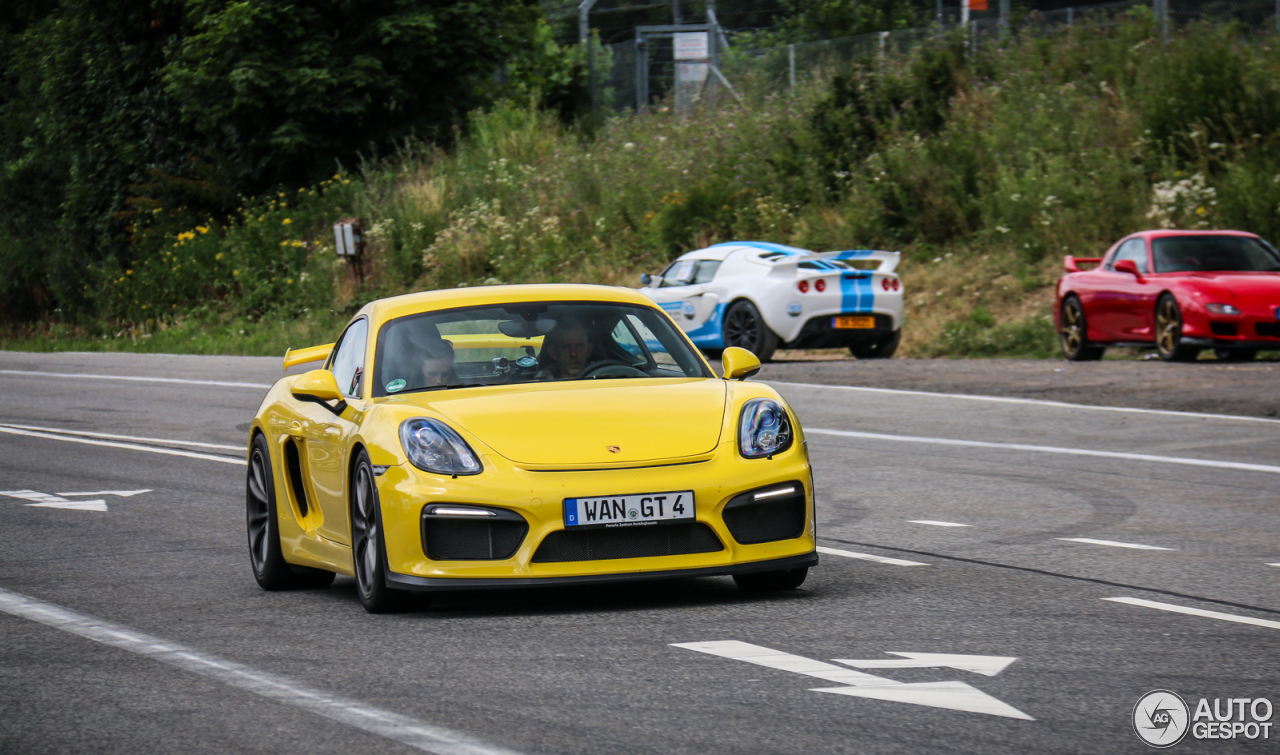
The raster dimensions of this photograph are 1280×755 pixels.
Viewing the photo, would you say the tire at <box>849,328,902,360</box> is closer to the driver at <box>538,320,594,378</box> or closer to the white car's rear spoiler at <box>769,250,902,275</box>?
the white car's rear spoiler at <box>769,250,902,275</box>

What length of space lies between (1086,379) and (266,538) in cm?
1077

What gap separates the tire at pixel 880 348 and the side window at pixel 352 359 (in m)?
13.5

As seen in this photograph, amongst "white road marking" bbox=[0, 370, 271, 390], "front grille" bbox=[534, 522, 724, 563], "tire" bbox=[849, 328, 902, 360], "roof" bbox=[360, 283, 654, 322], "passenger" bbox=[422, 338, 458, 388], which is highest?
"roof" bbox=[360, 283, 654, 322]

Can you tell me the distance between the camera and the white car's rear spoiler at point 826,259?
67.2 feet

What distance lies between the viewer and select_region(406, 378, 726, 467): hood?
6164 millimetres

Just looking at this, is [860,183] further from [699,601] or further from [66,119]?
[66,119]

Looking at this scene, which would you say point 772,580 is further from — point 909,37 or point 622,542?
point 909,37

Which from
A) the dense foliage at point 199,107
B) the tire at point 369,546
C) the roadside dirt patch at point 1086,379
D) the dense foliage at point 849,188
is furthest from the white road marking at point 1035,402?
the dense foliage at point 199,107

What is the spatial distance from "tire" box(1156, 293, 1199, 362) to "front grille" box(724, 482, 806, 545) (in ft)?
39.6

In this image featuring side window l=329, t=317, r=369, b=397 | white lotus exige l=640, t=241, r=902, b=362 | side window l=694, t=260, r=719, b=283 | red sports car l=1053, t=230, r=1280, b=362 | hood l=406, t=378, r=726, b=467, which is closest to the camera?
hood l=406, t=378, r=726, b=467

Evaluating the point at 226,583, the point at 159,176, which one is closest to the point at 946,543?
the point at 226,583

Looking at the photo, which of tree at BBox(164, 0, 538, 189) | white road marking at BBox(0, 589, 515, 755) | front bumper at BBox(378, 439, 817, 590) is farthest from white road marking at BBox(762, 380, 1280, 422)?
tree at BBox(164, 0, 538, 189)

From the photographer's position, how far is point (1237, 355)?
1886 centimetres

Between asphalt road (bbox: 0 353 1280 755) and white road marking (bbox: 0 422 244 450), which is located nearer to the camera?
asphalt road (bbox: 0 353 1280 755)
